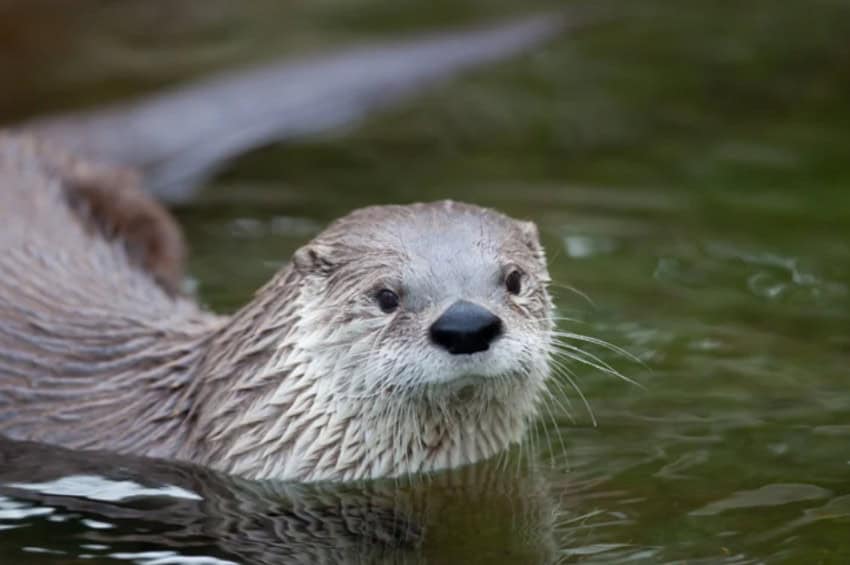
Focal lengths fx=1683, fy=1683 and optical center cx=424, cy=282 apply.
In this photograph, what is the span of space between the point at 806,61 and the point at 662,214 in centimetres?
214

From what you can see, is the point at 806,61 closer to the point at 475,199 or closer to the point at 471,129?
the point at 471,129

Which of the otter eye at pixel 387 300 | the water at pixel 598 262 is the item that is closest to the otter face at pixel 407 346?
the otter eye at pixel 387 300

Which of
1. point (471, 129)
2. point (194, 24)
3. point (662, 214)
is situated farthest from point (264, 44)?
point (662, 214)

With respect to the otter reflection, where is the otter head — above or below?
above

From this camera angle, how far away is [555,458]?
14.0 feet

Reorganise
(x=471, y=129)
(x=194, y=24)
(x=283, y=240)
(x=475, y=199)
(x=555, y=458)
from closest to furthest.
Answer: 1. (x=555, y=458)
2. (x=283, y=240)
3. (x=475, y=199)
4. (x=471, y=129)
5. (x=194, y=24)

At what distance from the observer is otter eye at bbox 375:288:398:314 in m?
3.80

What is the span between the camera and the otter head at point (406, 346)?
147 inches

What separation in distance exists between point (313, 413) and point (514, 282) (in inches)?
22.0

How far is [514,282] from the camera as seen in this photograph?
12.7 ft

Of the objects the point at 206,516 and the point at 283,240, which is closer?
the point at 206,516

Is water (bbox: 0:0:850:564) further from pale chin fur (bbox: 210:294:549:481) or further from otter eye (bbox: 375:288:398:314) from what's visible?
otter eye (bbox: 375:288:398:314)

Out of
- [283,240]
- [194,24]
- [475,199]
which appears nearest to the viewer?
[283,240]

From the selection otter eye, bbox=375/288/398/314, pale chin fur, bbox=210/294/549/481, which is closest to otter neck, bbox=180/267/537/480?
pale chin fur, bbox=210/294/549/481
